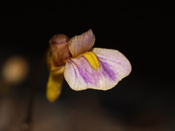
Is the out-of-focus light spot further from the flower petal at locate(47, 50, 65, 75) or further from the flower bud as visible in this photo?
the flower bud

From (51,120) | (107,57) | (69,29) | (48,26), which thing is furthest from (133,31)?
(107,57)

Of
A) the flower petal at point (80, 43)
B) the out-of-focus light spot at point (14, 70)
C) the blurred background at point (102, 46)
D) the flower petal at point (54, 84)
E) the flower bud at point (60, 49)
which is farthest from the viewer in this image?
the out-of-focus light spot at point (14, 70)

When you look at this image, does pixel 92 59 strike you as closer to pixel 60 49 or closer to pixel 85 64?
pixel 85 64

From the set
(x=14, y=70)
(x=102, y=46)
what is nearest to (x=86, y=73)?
(x=14, y=70)

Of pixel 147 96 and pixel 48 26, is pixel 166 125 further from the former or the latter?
pixel 48 26

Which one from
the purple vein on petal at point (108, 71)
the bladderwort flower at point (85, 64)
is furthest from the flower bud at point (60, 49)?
the purple vein on petal at point (108, 71)

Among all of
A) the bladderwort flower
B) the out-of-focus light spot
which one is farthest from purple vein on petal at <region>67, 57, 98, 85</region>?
the out-of-focus light spot

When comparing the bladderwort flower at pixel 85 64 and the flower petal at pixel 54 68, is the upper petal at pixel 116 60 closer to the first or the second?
the bladderwort flower at pixel 85 64
